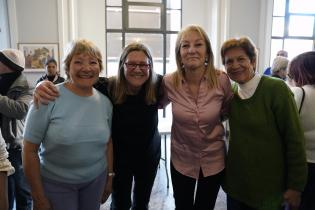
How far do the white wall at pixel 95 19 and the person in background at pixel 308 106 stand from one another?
146 inches

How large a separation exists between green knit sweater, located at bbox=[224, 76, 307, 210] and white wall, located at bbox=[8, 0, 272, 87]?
397 centimetres

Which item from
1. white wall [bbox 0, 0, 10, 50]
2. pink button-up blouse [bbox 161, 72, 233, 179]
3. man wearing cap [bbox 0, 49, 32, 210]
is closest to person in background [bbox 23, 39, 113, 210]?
pink button-up blouse [bbox 161, 72, 233, 179]

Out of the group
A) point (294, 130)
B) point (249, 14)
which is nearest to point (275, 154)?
point (294, 130)

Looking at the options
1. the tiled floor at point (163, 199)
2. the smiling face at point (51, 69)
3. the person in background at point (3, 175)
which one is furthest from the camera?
the smiling face at point (51, 69)

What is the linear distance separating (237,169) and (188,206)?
1.28 feet

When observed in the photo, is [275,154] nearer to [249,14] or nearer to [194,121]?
[194,121]

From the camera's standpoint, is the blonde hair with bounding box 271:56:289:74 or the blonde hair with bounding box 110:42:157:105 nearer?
the blonde hair with bounding box 110:42:157:105

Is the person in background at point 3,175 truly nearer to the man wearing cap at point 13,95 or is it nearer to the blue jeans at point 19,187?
the man wearing cap at point 13,95

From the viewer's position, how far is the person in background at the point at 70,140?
1213 mm

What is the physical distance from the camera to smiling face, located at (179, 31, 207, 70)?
1483mm

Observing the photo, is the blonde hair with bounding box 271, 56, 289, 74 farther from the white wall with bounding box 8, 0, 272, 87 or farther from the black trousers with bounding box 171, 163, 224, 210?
the white wall with bounding box 8, 0, 272, 87

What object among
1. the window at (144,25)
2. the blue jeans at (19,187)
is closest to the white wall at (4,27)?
the window at (144,25)

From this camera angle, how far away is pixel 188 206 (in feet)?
5.30

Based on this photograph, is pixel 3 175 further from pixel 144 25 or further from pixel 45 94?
pixel 144 25
